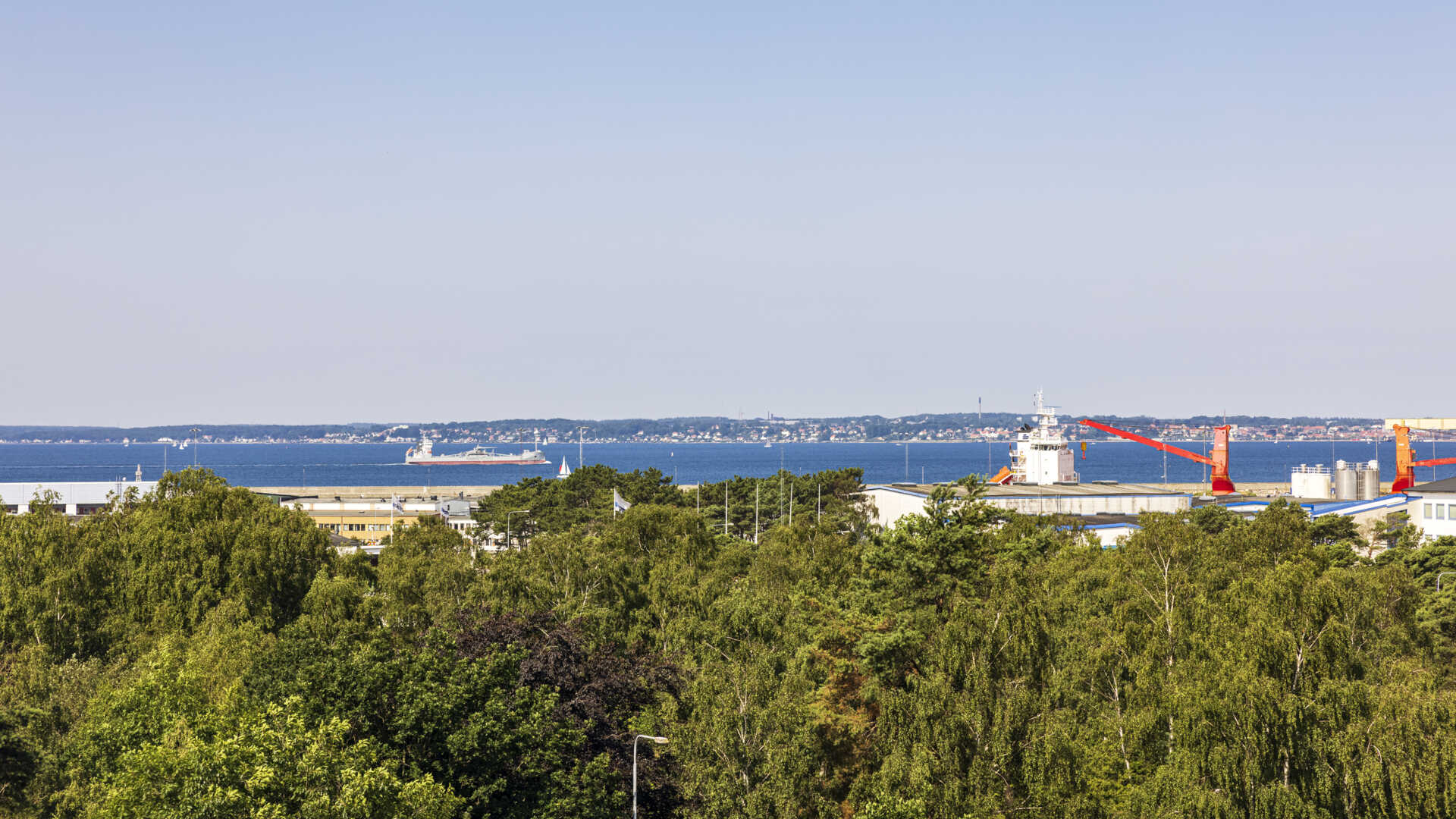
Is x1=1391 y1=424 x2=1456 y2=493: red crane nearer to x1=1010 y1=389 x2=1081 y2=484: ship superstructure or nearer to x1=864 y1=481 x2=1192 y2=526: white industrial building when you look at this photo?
x1=864 y1=481 x2=1192 y2=526: white industrial building

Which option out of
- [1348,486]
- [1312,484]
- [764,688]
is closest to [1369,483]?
[1348,486]

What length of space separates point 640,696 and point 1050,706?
1066 cm

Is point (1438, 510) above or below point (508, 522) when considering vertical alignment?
above

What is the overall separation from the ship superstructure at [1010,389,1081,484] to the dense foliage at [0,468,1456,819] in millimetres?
67429

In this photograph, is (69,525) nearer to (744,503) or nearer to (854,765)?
(854,765)

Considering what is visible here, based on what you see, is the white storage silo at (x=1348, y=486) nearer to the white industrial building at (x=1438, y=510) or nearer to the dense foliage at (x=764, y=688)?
the white industrial building at (x=1438, y=510)

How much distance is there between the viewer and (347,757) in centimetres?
2241

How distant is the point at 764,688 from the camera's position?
31.4m

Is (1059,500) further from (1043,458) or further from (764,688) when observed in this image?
(764,688)

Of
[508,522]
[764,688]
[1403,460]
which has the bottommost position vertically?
[508,522]

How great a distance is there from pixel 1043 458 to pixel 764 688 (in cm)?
8805

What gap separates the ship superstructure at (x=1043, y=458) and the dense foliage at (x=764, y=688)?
67429 millimetres

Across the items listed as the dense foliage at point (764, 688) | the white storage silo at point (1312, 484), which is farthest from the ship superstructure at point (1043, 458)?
the dense foliage at point (764, 688)

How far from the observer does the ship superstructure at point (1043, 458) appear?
114 metres
